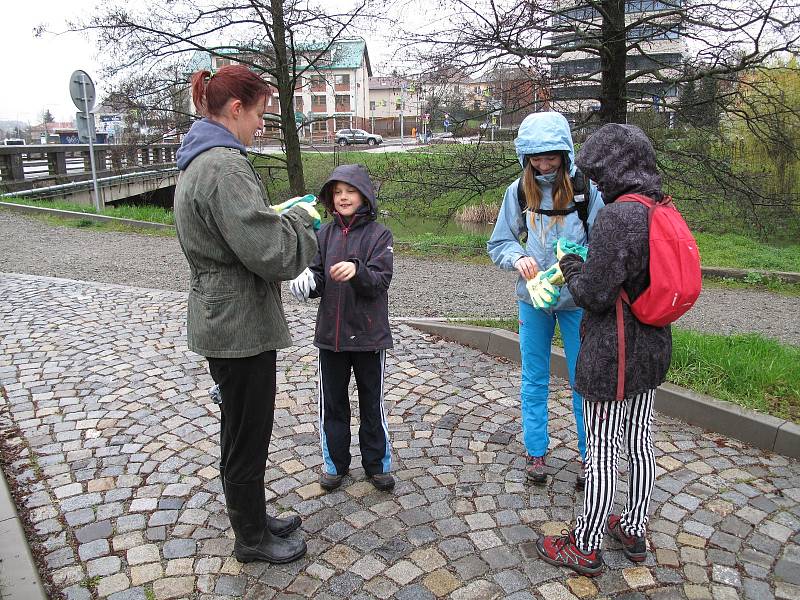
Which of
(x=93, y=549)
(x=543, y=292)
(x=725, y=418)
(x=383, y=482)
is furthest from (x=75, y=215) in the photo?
(x=725, y=418)

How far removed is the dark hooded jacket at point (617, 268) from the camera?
2455mm

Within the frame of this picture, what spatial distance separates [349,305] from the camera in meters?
3.28

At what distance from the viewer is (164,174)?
28547mm

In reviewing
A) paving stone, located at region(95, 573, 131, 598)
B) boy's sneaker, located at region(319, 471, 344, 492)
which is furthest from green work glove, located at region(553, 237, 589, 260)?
paving stone, located at region(95, 573, 131, 598)

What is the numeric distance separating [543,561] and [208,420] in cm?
248

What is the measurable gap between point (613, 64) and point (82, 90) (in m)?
12.1

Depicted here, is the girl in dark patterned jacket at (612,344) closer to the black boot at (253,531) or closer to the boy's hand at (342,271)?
the boy's hand at (342,271)

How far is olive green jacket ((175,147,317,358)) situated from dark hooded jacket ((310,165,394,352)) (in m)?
0.63

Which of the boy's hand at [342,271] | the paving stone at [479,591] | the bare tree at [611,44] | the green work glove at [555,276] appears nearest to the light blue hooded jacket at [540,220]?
the green work glove at [555,276]

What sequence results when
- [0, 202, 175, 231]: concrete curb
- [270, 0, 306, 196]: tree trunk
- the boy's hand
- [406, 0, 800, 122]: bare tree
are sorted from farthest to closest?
[0, 202, 175, 231]: concrete curb < [270, 0, 306, 196]: tree trunk < [406, 0, 800, 122]: bare tree < the boy's hand

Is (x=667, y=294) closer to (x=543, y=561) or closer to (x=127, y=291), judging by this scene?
(x=543, y=561)

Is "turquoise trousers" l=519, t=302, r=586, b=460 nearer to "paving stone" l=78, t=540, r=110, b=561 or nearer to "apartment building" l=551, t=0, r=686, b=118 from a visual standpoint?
"paving stone" l=78, t=540, r=110, b=561

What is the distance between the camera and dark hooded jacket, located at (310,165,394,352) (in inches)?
129

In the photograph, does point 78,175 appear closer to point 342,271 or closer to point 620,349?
point 342,271
